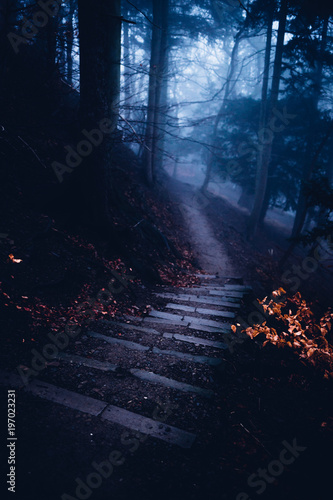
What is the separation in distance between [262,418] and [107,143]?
6007 millimetres

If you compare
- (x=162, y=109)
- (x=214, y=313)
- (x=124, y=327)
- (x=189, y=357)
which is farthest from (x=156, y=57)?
(x=189, y=357)

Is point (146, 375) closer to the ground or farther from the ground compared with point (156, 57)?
closer to the ground

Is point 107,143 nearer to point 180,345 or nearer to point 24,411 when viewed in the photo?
point 180,345

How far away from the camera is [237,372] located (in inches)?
143

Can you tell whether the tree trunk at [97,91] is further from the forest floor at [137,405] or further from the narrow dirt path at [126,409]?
the narrow dirt path at [126,409]

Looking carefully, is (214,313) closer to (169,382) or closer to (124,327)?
(124,327)

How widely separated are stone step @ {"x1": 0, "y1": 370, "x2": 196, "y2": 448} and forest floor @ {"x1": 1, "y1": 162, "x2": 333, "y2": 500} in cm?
6

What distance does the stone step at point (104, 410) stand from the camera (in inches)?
97.9

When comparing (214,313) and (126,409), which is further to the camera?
(214,313)

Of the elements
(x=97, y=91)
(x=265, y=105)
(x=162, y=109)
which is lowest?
(x=97, y=91)

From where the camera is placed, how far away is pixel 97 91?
17.6ft

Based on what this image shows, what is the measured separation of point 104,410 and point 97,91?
5944mm

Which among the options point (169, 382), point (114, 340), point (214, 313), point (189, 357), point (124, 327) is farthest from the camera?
point (214, 313)

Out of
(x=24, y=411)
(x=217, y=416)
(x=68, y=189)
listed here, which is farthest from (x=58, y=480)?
(x=68, y=189)
